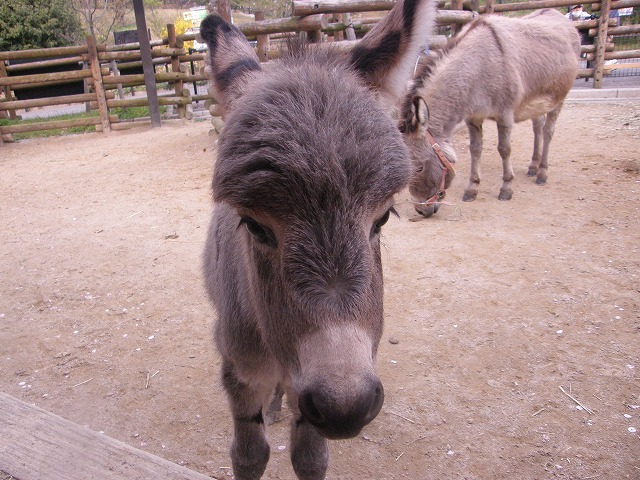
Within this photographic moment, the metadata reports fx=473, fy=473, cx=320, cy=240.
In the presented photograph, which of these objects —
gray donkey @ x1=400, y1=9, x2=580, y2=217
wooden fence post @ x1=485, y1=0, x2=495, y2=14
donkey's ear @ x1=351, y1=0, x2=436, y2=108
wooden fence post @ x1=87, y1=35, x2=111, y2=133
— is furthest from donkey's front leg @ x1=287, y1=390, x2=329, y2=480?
wooden fence post @ x1=485, y1=0, x2=495, y2=14

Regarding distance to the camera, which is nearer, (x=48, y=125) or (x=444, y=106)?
(x=444, y=106)

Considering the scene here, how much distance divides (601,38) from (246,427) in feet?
53.3

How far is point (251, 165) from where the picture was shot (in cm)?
150

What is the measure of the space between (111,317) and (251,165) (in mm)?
3758

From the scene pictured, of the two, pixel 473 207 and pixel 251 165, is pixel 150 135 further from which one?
pixel 251 165

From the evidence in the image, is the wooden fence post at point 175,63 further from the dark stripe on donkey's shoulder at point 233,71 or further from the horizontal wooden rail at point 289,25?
the dark stripe on donkey's shoulder at point 233,71

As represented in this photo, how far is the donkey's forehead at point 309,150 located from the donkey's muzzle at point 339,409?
0.57 m

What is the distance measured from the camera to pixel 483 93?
23.0 ft

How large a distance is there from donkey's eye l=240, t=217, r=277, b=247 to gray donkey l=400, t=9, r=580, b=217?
4673 mm

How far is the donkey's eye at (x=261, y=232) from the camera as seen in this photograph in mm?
1666

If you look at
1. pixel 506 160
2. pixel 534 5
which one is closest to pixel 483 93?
pixel 506 160

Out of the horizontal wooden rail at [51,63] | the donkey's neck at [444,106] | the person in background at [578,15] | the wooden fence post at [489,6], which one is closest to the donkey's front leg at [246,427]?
the donkey's neck at [444,106]

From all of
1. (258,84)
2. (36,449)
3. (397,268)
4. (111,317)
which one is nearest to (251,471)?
(36,449)

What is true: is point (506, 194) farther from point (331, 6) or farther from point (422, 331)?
point (331, 6)
